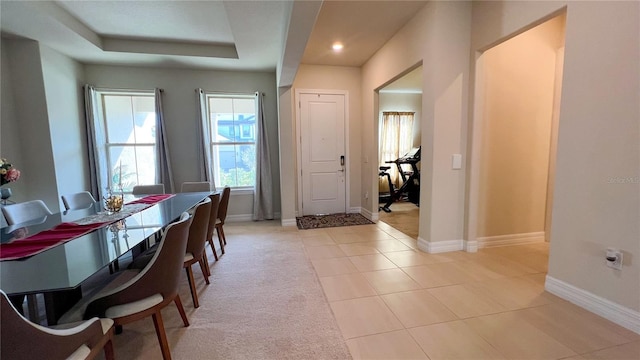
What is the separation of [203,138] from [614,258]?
480cm

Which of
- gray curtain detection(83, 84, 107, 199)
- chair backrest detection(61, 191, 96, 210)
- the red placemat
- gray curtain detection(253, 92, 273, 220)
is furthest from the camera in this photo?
gray curtain detection(253, 92, 273, 220)

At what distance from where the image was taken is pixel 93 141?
3.97 metres

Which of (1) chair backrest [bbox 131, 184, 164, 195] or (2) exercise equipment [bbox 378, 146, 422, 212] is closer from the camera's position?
(1) chair backrest [bbox 131, 184, 164, 195]

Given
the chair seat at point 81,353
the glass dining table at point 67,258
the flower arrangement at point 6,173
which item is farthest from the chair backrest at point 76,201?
the chair seat at point 81,353

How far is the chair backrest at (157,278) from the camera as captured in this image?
49.6 inches

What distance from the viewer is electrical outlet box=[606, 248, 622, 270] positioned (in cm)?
170

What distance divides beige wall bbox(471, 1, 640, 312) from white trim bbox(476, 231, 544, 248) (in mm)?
944

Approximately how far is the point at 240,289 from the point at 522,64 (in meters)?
3.77

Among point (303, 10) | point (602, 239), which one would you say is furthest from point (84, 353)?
point (602, 239)

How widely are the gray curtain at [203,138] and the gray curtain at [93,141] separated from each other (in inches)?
56.5

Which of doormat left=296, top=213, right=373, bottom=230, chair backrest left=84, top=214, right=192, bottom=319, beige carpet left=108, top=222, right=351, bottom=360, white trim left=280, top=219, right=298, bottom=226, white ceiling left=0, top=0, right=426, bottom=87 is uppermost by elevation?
white ceiling left=0, top=0, right=426, bottom=87

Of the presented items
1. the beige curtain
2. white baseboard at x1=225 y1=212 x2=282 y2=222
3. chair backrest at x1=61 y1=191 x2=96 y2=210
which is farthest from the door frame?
chair backrest at x1=61 y1=191 x2=96 y2=210

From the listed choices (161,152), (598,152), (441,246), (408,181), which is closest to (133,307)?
(441,246)

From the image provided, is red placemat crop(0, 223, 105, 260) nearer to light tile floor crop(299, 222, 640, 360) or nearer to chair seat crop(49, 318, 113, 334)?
chair seat crop(49, 318, 113, 334)
